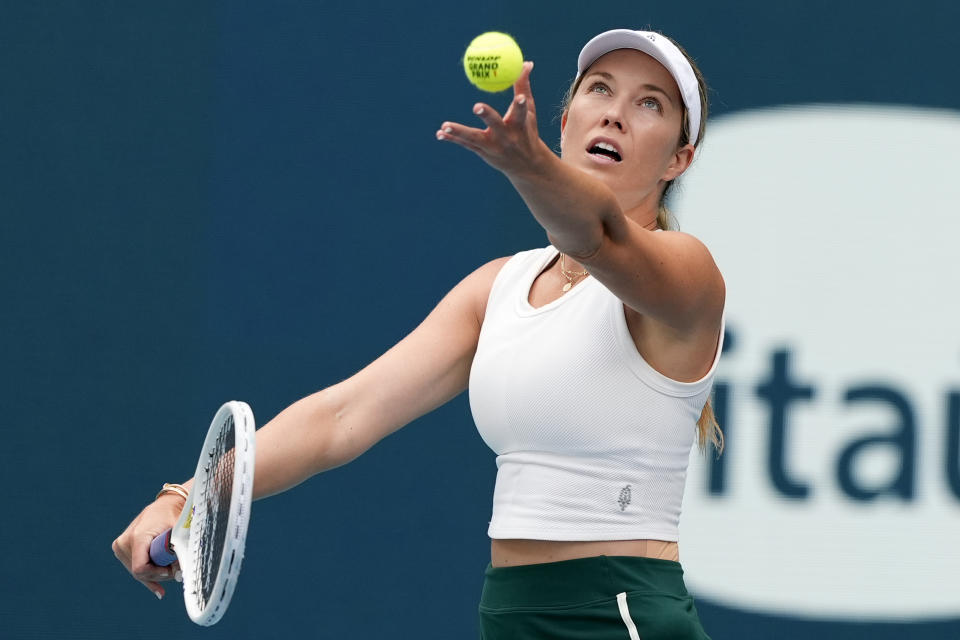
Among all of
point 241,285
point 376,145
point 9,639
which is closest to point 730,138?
point 376,145

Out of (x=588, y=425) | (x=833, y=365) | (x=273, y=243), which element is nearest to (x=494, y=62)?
(x=588, y=425)

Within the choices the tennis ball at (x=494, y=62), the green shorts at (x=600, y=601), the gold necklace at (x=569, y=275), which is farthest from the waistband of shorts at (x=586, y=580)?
the tennis ball at (x=494, y=62)

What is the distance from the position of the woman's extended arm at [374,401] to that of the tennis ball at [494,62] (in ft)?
1.56

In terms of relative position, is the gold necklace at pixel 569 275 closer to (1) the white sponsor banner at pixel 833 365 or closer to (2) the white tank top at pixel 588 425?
(2) the white tank top at pixel 588 425

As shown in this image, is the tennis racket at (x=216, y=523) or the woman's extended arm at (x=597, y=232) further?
the tennis racket at (x=216, y=523)

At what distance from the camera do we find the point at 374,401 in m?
1.99

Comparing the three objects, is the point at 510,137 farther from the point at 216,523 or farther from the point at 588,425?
the point at 216,523

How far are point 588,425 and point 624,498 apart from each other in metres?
0.11

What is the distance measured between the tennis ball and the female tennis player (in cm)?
9

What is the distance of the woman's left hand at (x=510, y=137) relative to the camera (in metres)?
1.31

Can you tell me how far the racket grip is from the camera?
5.87ft

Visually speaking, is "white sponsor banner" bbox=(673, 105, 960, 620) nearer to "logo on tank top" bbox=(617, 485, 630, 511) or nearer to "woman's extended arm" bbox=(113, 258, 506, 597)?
"woman's extended arm" bbox=(113, 258, 506, 597)

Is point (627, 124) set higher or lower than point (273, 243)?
lower

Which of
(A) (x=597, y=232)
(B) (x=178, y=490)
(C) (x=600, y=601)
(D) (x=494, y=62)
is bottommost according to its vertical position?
(C) (x=600, y=601)
